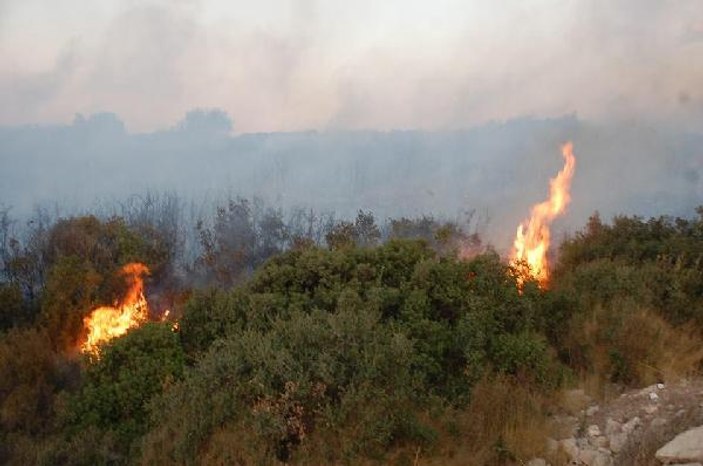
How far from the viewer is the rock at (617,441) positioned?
20.6 feet

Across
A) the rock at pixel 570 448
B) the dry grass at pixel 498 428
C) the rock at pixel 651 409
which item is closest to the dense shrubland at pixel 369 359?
the dry grass at pixel 498 428

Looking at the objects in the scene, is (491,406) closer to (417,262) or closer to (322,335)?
(322,335)

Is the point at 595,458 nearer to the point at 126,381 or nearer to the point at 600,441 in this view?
the point at 600,441

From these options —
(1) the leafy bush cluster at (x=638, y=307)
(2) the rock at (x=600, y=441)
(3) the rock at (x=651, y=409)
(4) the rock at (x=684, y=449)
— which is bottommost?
(2) the rock at (x=600, y=441)

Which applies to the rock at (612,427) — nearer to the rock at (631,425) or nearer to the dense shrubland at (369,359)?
the rock at (631,425)

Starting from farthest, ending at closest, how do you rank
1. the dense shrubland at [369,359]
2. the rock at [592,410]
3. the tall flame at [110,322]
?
1. the tall flame at [110,322]
2. the rock at [592,410]
3. the dense shrubland at [369,359]

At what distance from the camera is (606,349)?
8.22 meters

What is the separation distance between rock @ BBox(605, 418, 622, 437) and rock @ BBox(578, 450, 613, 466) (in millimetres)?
346

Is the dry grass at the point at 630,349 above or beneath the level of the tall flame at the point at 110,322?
above

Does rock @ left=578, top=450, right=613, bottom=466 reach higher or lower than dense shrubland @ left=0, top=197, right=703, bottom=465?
lower

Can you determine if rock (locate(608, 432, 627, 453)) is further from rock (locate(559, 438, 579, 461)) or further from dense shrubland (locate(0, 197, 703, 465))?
dense shrubland (locate(0, 197, 703, 465))

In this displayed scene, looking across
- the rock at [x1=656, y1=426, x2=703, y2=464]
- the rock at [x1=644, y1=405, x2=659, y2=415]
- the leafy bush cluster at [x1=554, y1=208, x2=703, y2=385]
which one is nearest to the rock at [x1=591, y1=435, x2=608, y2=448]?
the rock at [x1=644, y1=405, x2=659, y2=415]

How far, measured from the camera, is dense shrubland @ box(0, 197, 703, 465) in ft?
19.6

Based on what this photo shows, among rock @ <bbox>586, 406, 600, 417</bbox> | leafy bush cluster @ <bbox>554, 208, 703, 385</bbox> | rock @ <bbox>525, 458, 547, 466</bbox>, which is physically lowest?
rock @ <bbox>525, 458, 547, 466</bbox>
